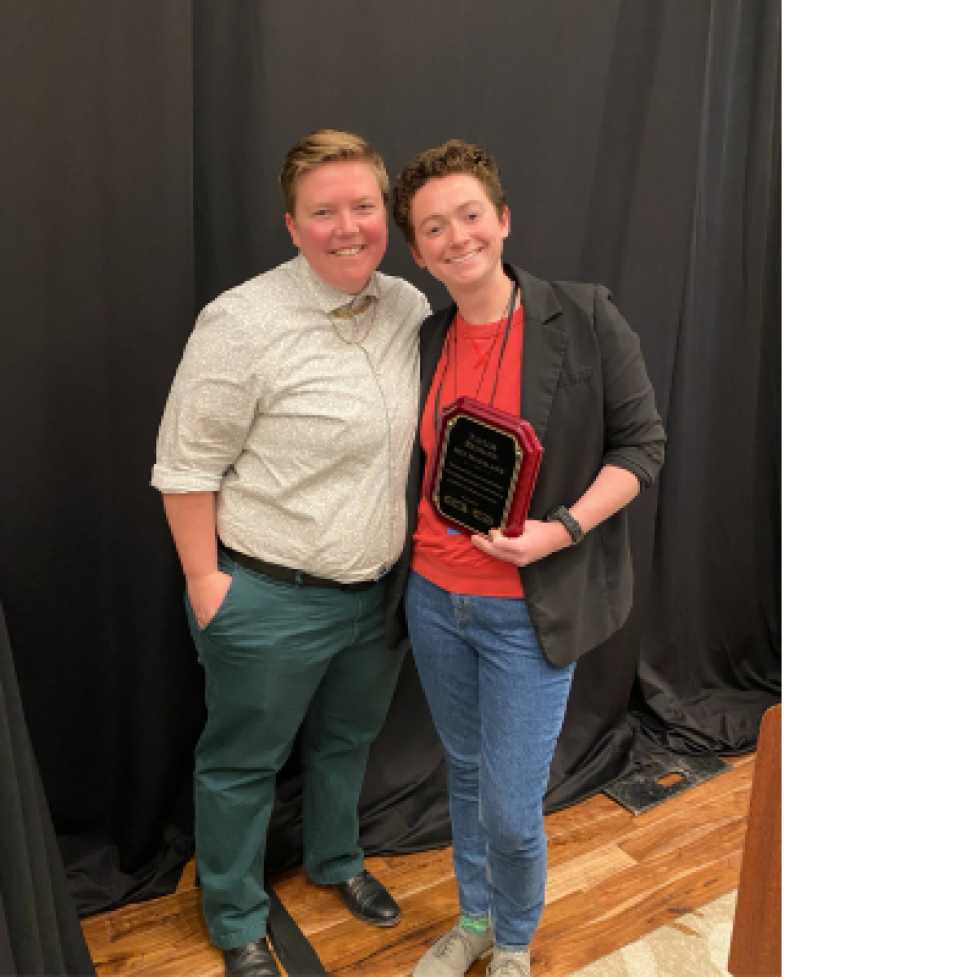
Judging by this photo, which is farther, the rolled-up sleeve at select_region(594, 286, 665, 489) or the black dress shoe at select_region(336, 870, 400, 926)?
the black dress shoe at select_region(336, 870, 400, 926)

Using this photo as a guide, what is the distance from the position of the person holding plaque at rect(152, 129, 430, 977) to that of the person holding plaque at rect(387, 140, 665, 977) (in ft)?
0.24

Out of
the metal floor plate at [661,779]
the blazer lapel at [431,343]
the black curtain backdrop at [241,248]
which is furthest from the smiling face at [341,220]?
the metal floor plate at [661,779]

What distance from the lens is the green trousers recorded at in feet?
5.32

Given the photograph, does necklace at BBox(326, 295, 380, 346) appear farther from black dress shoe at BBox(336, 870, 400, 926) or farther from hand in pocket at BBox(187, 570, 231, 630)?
black dress shoe at BBox(336, 870, 400, 926)

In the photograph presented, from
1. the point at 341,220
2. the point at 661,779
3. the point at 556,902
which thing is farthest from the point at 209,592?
the point at 661,779

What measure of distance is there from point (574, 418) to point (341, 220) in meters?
0.51

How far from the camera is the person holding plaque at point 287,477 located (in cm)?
150

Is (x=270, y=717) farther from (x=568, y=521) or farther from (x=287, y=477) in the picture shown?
(x=568, y=521)

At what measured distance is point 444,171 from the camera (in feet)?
4.67

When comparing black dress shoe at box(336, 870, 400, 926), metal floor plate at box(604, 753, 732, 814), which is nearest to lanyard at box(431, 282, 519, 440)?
black dress shoe at box(336, 870, 400, 926)
